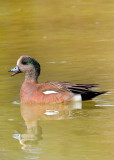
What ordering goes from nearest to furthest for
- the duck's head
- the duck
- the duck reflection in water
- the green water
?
the green water
the duck reflection in water
the duck
the duck's head

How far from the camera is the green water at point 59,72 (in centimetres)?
711

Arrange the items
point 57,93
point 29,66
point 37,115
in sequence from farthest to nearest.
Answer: point 29,66 → point 57,93 → point 37,115

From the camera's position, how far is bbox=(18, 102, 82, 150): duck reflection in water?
7528 mm

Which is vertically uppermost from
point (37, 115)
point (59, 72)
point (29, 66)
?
point (29, 66)

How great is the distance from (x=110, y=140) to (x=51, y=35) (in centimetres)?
904

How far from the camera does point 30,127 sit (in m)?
8.19

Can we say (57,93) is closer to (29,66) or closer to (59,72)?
→ (29,66)

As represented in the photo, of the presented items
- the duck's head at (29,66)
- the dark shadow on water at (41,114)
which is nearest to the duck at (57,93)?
the dark shadow on water at (41,114)

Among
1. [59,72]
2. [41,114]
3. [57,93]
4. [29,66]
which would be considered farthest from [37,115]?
[59,72]

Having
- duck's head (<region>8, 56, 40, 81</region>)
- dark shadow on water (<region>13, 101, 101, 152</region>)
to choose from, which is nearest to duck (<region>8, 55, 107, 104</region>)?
dark shadow on water (<region>13, 101, 101, 152</region>)

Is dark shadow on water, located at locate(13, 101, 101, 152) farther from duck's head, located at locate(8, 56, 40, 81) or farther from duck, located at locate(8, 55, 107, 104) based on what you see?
duck's head, located at locate(8, 56, 40, 81)

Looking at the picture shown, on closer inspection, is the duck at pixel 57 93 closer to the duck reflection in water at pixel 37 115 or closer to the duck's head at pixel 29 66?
the duck reflection in water at pixel 37 115

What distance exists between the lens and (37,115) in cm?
877

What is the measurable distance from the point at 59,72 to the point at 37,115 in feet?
9.14
